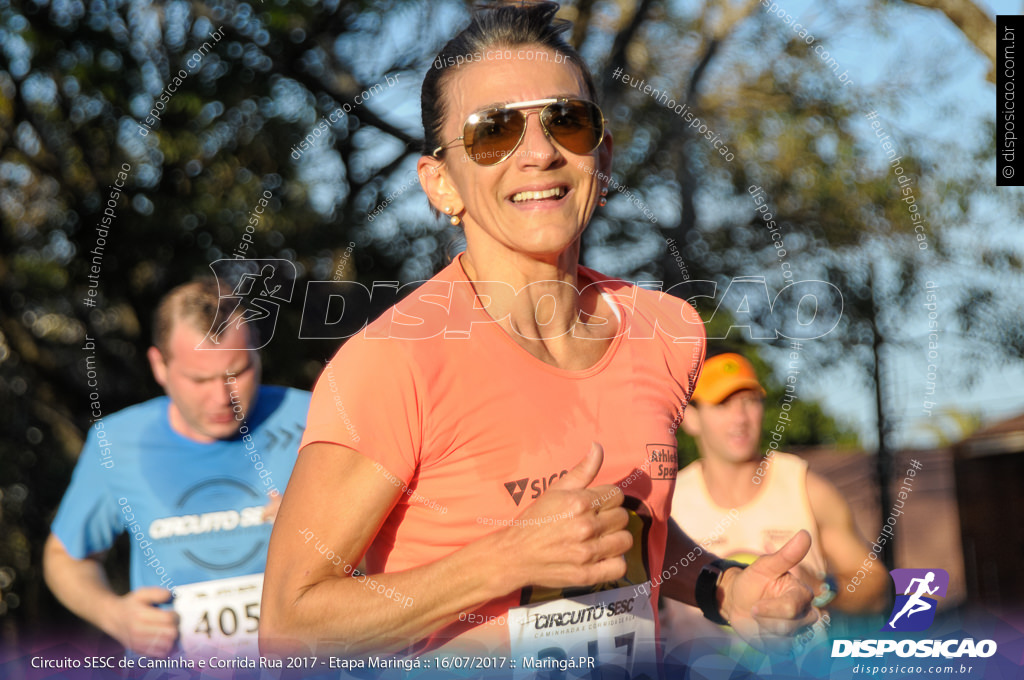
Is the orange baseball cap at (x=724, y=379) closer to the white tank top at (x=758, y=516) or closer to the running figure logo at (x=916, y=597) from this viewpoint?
the white tank top at (x=758, y=516)

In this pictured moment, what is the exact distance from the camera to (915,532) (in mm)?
4828

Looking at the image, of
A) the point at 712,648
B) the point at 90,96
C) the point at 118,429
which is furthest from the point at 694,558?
the point at 90,96

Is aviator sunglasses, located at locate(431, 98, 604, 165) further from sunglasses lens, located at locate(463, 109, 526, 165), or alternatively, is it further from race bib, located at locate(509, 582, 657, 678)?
race bib, located at locate(509, 582, 657, 678)

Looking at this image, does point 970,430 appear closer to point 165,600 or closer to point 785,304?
point 785,304

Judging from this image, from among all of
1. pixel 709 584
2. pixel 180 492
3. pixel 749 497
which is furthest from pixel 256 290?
pixel 709 584

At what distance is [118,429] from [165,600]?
0.61m

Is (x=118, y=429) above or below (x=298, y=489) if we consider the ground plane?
above

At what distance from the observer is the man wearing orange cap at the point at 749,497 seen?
9.79ft

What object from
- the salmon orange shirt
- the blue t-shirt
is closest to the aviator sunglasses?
the salmon orange shirt

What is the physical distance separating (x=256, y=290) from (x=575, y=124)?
2299mm

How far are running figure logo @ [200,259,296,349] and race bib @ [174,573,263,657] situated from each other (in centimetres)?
80

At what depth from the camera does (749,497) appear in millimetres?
3082

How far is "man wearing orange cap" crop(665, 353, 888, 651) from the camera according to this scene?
2984 millimetres

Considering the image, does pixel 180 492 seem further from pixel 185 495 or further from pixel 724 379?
pixel 724 379
